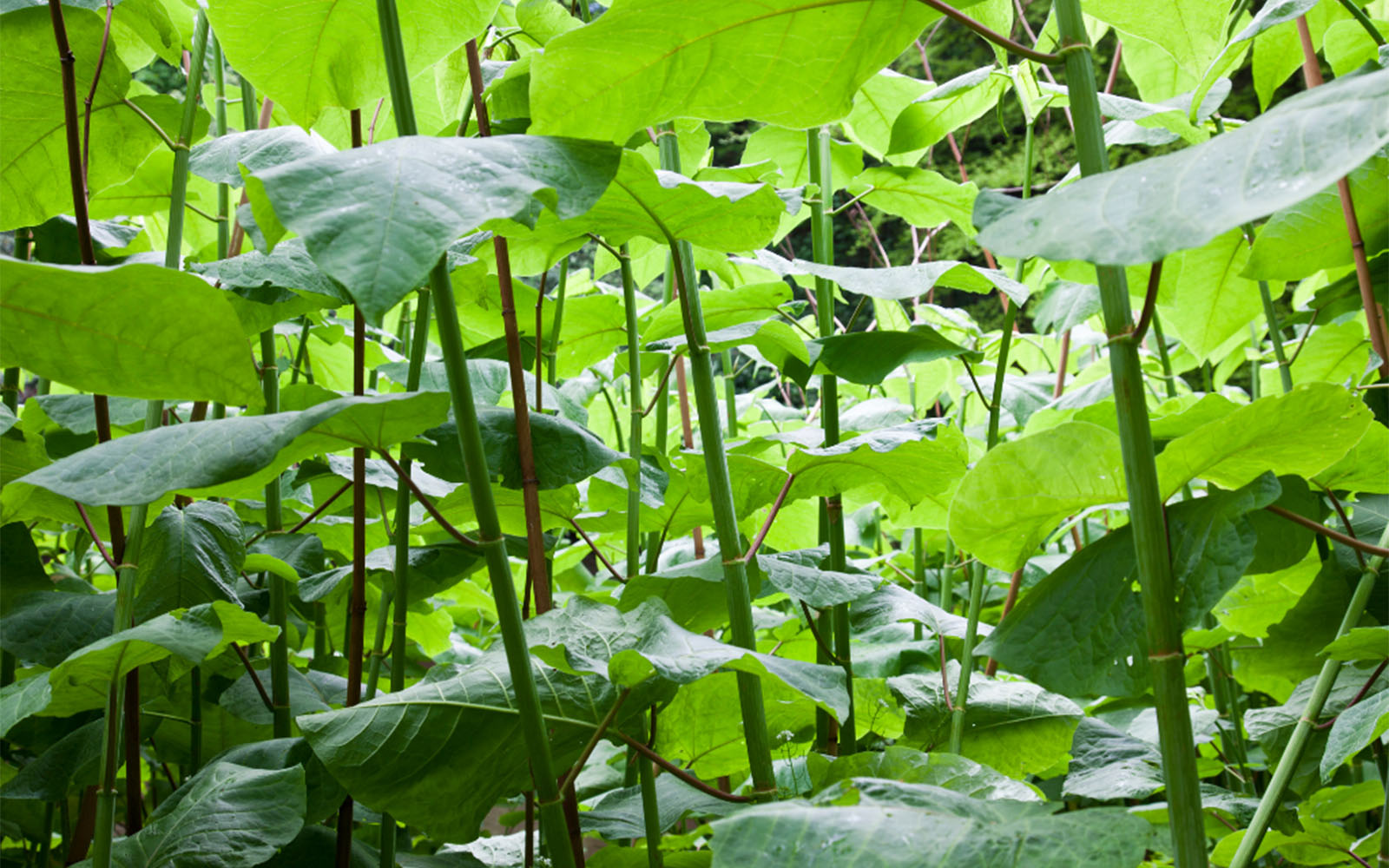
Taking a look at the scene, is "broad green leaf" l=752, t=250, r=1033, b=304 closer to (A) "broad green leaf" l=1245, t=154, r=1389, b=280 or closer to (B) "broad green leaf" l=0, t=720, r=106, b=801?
(A) "broad green leaf" l=1245, t=154, r=1389, b=280

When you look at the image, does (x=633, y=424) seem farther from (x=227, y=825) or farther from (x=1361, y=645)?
(x=1361, y=645)

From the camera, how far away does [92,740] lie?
891 millimetres

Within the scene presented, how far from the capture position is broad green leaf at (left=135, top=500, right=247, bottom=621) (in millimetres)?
818

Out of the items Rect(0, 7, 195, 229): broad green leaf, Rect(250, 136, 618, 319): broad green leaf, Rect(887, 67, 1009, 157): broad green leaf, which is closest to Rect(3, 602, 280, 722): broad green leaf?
Rect(250, 136, 618, 319): broad green leaf

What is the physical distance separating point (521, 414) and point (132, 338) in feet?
0.98

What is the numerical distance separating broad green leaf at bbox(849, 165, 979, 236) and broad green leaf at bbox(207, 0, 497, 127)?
52 centimetres

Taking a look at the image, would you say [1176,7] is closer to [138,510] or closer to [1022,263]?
[1022,263]

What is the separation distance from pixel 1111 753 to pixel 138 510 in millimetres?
955

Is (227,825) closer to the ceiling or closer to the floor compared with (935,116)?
closer to the floor

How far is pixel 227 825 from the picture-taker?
71 cm

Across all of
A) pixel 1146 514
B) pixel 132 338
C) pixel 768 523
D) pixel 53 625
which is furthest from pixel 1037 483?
pixel 53 625

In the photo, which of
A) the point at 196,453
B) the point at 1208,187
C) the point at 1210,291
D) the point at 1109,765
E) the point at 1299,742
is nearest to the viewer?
the point at 1208,187

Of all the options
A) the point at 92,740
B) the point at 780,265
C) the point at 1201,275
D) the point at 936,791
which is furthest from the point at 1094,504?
the point at 92,740

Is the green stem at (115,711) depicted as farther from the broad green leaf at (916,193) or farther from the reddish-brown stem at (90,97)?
the broad green leaf at (916,193)
